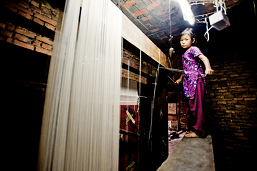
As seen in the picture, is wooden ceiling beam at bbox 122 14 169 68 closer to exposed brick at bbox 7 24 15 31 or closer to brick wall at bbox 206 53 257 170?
exposed brick at bbox 7 24 15 31

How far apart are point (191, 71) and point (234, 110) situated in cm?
353

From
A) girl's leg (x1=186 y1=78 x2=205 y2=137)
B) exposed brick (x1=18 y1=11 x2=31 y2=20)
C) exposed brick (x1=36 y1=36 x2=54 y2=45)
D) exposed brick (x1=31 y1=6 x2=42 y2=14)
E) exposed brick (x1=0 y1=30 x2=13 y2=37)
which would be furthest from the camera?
girl's leg (x1=186 y1=78 x2=205 y2=137)

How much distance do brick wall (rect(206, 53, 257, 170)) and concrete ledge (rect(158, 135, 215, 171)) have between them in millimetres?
3232

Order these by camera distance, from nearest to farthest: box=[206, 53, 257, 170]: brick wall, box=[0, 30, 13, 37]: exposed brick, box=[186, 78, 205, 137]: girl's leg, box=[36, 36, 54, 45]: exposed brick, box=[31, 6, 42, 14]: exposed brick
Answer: box=[0, 30, 13, 37]: exposed brick → box=[31, 6, 42, 14]: exposed brick → box=[36, 36, 54, 45]: exposed brick → box=[186, 78, 205, 137]: girl's leg → box=[206, 53, 257, 170]: brick wall

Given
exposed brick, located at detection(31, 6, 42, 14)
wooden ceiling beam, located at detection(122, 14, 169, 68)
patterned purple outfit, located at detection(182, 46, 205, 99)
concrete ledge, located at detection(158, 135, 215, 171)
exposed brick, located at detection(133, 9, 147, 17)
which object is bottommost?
concrete ledge, located at detection(158, 135, 215, 171)

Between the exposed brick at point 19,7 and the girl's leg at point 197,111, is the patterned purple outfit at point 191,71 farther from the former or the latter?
the exposed brick at point 19,7

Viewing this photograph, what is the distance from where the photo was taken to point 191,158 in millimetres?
2010

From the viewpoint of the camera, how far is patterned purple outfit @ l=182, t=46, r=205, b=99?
9.97 ft

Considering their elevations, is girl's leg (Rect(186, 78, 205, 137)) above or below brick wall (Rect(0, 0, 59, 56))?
below

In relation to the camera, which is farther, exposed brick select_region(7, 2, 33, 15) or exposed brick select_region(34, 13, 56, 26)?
exposed brick select_region(34, 13, 56, 26)

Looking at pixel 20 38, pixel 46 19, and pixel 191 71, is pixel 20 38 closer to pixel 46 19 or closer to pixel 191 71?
pixel 46 19

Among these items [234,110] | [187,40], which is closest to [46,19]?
[187,40]

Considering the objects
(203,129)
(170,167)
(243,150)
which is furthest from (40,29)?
(243,150)

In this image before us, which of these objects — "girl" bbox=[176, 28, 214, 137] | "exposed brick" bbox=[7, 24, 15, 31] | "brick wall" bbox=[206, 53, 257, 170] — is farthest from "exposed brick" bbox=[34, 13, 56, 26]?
"brick wall" bbox=[206, 53, 257, 170]
